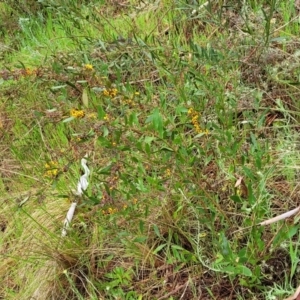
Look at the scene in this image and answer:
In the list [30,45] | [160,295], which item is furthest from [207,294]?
[30,45]

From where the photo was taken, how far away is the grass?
1.84 m

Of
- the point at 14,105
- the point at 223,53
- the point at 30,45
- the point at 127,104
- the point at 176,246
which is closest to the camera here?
the point at 176,246

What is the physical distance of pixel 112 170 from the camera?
203cm

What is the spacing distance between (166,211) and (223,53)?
82cm

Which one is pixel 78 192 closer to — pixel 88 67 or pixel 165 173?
pixel 165 173

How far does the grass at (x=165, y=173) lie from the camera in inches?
72.4

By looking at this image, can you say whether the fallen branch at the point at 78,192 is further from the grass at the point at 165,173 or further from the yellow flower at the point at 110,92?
the yellow flower at the point at 110,92

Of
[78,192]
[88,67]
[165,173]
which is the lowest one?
[78,192]

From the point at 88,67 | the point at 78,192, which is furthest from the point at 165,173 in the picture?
the point at 88,67

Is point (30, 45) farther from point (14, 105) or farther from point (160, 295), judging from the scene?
point (160, 295)

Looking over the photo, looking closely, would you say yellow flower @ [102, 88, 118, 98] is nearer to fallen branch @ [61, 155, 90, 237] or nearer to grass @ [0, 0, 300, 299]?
grass @ [0, 0, 300, 299]

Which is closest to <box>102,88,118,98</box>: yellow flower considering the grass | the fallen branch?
the grass

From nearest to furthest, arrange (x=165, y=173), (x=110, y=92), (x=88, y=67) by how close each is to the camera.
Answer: (x=165, y=173), (x=110, y=92), (x=88, y=67)

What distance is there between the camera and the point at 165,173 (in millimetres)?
1977
